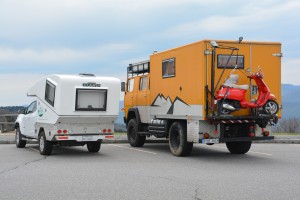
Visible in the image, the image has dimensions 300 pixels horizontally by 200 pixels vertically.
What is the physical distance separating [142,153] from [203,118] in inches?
130

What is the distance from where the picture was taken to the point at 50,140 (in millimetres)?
13969

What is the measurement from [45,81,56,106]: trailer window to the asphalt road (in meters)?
1.74

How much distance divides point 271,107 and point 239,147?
2603 millimetres

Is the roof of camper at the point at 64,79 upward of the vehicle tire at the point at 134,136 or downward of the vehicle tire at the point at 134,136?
upward

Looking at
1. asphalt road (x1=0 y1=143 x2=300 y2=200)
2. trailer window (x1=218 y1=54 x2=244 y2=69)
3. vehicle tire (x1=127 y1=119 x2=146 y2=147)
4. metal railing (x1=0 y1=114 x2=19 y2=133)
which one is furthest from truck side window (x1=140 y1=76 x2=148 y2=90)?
metal railing (x1=0 y1=114 x2=19 y2=133)

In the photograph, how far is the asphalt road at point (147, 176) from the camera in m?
7.81

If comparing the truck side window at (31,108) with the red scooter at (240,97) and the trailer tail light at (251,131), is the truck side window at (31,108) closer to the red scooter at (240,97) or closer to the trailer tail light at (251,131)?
the red scooter at (240,97)

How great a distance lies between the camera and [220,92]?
12.5m

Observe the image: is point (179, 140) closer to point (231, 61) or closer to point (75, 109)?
point (231, 61)

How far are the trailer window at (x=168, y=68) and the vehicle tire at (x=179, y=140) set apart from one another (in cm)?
159

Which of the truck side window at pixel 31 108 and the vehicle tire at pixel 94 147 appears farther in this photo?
the truck side window at pixel 31 108

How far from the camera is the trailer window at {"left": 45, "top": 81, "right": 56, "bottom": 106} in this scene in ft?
45.8

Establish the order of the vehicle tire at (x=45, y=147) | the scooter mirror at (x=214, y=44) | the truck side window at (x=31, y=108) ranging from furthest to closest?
the truck side window at (x=31, y=108), the vehicle tire at (x=45, y=147), the scooter mirror at (x=214, y=44)

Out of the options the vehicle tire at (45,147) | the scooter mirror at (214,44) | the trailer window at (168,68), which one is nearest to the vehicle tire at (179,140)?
the trailer window at (168,68)
